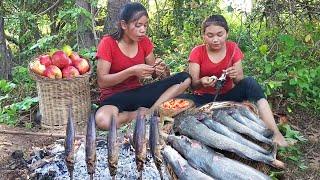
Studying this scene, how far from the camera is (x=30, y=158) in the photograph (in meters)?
3.96

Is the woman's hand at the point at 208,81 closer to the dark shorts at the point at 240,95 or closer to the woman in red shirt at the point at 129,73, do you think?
the dark shorts at the point at 240,95

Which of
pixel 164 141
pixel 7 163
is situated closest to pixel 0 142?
pixel 7 163

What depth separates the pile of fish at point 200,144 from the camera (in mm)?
3227

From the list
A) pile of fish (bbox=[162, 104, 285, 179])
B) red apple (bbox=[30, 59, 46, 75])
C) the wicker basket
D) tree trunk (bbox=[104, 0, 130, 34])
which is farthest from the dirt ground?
tree trunk (bbox=[104, 0, 130, 34])

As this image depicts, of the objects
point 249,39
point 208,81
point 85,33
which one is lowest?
point 208,81

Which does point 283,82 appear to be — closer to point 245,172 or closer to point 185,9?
point 245,172

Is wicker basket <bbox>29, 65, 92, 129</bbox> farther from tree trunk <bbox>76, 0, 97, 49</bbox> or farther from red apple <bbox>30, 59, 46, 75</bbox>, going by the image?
tree trunk <bbox>76, 0, 97, 49</bbox>

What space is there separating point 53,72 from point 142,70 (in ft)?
3.01

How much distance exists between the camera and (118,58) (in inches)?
186

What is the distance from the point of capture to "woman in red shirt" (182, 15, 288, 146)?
440cm

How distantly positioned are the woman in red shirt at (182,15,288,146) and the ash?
1028mm

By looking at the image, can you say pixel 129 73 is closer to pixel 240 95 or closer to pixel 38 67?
pixel 38 67

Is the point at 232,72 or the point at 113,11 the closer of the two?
the point at 232,72

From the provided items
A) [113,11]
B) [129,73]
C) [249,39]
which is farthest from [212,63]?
[113,11]
